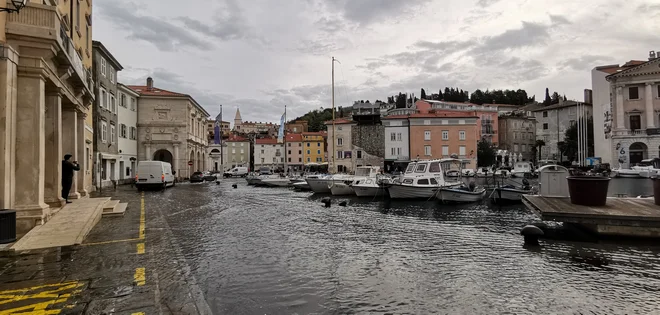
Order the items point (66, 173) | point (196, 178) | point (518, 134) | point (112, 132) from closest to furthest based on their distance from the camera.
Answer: point (66, 173) < point (112, 132) < point (196, 178) < point (518, 134)

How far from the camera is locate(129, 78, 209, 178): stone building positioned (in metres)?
47.4

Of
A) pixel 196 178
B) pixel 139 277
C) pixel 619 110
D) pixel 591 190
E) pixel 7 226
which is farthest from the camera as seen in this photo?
pixel 619 110

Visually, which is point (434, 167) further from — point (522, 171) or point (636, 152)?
point (636, 152)

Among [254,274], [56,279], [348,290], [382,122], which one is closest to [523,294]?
[348,290]

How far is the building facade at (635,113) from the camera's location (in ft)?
158

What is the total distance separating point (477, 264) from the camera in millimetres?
8328

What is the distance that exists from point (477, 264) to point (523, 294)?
1.99 metres

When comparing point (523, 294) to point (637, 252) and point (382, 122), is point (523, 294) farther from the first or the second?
point (382, 122)

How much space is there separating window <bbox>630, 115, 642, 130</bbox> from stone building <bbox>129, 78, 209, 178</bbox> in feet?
202

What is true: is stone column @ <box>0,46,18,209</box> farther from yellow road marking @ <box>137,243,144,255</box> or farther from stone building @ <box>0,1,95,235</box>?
yellow road marking @ <box>137,243,144,255</box>

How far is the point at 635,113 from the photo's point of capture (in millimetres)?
49938

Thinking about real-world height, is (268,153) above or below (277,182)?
above

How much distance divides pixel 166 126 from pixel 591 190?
48.0 m

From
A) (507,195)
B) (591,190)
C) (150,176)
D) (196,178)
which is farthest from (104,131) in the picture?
(591,190)
